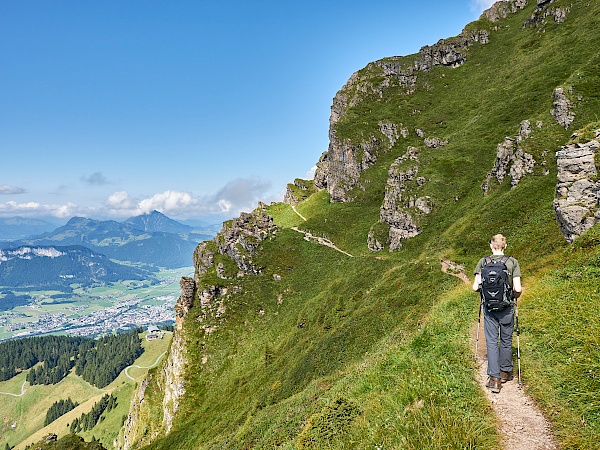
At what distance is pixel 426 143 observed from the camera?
104312 millimetres

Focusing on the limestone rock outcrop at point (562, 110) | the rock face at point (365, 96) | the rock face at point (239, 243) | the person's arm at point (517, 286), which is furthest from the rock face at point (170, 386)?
the limestone rock outcrop at point (562, 110)

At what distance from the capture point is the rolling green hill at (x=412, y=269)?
31.0 ft

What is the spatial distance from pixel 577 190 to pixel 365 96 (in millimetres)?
135700

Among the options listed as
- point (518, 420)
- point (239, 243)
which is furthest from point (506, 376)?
point (239, 243)

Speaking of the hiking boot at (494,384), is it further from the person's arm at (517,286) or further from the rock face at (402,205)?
the rock face at (402,205)

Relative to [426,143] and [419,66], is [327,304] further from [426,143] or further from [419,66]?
[419,66]

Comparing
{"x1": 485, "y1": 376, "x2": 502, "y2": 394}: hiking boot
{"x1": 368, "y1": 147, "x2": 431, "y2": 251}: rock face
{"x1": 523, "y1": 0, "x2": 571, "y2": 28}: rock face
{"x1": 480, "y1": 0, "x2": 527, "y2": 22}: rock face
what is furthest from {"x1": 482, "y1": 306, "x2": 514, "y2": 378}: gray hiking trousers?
{"x1": 480, "y1": 0, "x2": 527, "y2": 22}: rock face

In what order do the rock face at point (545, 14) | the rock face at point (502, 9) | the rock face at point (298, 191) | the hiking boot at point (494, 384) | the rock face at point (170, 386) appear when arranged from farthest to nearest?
the rock face at point (502, 9) < the rock face at point (298, 191) < the rock face at point (545, 14) < the rock face at point (170, 386) < the hiking boot at point (494, 384)

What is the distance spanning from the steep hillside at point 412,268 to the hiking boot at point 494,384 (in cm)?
38

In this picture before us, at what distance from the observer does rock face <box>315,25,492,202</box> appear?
127188mm

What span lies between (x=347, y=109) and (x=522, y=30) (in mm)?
85414

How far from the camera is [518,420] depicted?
7.41 meters

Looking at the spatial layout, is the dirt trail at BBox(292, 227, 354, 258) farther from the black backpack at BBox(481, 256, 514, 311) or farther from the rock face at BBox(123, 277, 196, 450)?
the black backpack at BBox(481, 256, 514, 311)

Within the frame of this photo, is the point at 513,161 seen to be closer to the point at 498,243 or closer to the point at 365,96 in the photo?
the point at 498,243
